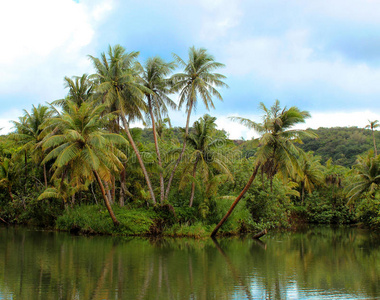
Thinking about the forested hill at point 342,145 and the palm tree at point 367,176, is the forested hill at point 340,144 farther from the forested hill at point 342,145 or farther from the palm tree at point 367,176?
the palm tree at point 367,176

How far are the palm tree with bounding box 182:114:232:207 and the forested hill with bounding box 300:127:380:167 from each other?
111ft

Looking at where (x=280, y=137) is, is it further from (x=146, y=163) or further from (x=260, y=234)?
(x=146, y=163)

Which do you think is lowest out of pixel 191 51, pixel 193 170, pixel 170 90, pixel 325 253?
pixel 325 253

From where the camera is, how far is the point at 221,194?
29.9 meters

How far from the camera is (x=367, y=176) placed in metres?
32.5

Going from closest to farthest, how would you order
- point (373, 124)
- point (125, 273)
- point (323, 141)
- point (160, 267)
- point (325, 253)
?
point (125, 273)
point (160, 267)
point (325, 253)
point (373, 124)
point (323, 141)

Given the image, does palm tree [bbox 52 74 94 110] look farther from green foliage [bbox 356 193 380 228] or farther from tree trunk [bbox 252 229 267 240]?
green foliage [bbox 356 193 380 228]

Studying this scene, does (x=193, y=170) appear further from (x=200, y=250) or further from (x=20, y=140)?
(x=20, y=140)

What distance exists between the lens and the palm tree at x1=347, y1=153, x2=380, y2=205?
31688 mm

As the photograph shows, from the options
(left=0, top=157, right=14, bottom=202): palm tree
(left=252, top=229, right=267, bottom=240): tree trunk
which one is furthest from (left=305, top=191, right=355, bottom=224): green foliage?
(left=0, top=157, right=14, bottom=202): palm tree

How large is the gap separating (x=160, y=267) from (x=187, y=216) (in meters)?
13.2

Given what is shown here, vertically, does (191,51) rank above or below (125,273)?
above

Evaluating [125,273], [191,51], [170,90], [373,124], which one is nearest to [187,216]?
[170,90]

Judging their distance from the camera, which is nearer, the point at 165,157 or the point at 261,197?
the point at 165,157
